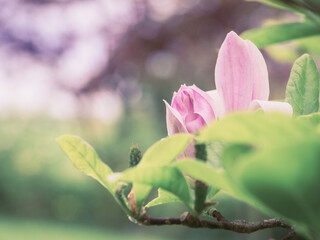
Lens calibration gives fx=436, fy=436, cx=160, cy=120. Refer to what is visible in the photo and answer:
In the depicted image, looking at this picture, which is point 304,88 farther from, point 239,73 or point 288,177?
point 288,177

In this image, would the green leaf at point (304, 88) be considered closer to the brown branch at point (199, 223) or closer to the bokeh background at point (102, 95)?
the brown branch at point (199, 223)

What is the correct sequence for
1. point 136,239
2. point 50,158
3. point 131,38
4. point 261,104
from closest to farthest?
point 261,104 < point 136,239 < point 131,38 < point 50,158

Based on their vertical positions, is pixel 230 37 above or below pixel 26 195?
above

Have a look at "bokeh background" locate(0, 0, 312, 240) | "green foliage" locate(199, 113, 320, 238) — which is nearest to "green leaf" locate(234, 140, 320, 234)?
"green foliage" locate(199, 113, 320, 238)

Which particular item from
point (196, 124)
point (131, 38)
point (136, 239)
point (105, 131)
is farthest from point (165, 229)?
point (196, 124)

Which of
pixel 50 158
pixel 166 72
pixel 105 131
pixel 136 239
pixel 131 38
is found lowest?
pixel 136 239

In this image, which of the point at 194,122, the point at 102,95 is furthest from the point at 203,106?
the point at 102,95

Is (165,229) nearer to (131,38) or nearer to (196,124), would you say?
(131,38)

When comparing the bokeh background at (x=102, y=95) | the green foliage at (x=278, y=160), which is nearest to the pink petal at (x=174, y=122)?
the green foliage at (x=278, y=160)
